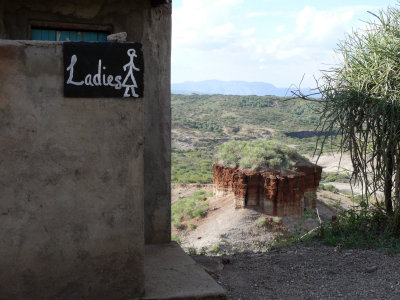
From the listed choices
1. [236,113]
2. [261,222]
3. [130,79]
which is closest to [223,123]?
[236,113]

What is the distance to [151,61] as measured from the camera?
5668mm

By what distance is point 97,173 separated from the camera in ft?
11.5

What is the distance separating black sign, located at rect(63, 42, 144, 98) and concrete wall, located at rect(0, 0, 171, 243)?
204 cm

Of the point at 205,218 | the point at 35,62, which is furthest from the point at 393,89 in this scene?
the point at 205,218

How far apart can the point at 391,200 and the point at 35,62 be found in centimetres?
505

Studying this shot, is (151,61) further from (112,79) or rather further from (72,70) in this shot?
(72,70)

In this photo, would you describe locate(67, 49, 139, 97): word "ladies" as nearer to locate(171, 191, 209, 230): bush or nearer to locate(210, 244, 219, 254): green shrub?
locate(210, 244, 219, 254): green shrub

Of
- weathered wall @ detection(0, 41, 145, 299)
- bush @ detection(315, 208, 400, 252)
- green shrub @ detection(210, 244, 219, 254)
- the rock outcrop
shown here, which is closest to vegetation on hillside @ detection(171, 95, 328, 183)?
the rock outcrop

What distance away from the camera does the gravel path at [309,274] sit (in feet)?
15.2

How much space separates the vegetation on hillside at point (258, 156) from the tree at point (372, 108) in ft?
39.3

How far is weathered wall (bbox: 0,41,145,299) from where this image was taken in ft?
10.9

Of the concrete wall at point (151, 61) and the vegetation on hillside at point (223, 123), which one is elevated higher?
the concrete wall at point (151, 61)

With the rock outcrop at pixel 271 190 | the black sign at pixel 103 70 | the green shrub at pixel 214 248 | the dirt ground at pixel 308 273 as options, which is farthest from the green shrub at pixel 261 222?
the black sign at pixel 103 70

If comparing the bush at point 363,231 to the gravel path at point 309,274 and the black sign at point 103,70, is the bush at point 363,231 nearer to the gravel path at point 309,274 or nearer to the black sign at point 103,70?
the gravel path at point 309,274
